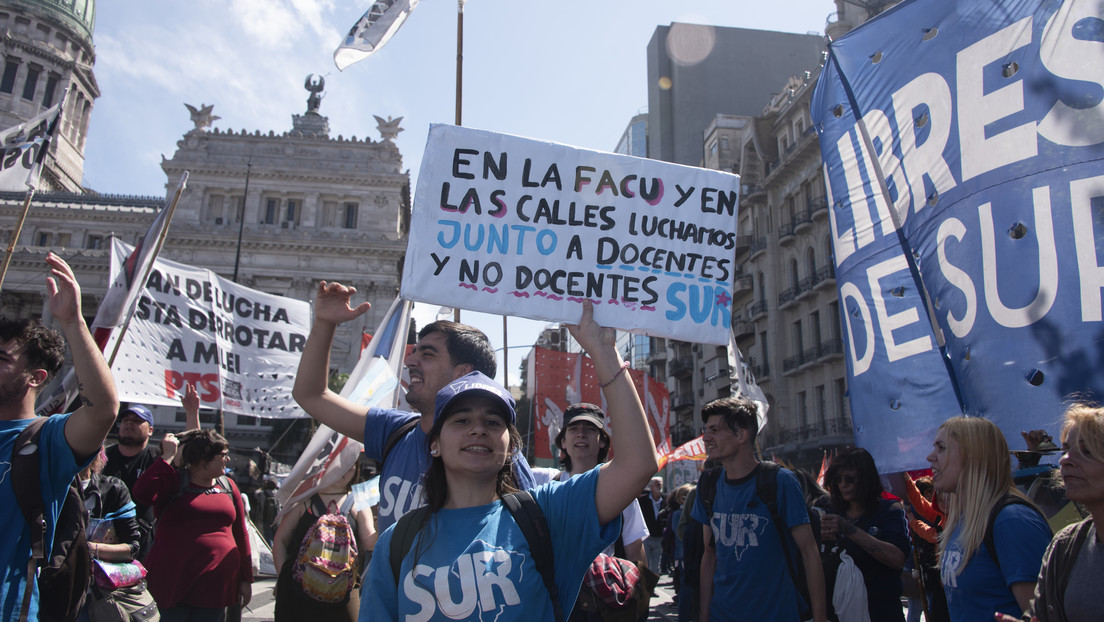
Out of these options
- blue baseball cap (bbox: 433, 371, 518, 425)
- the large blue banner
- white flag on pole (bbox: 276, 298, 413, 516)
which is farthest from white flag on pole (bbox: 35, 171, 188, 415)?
the large blue banner

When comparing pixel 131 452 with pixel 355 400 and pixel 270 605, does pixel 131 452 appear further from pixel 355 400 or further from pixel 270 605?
pixel 270 605

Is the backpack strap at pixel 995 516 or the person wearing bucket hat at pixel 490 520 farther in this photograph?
the backpack strap at pixel 995 516

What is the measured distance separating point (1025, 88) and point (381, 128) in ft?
160

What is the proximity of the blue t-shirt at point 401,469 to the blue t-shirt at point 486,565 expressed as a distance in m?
0.63

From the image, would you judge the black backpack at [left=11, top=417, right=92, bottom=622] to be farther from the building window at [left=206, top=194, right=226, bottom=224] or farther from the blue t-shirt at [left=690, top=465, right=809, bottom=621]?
the building window at [left=206, top=194, right=226, bottom=224]

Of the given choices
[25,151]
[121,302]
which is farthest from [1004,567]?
[25,151]

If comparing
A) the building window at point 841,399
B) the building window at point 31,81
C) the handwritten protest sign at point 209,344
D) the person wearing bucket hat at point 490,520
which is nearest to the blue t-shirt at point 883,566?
the person wearing bucket hat at point 490,520

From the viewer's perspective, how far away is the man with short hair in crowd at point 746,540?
3764 mm

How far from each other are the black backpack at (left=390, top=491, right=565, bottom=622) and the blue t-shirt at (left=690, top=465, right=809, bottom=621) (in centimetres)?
196

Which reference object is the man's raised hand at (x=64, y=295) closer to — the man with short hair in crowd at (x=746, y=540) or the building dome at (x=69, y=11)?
the man with short hair in crowd at (x=746, y=540)

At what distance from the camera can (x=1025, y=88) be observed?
10.8 feet

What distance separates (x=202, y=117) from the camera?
4750 cm

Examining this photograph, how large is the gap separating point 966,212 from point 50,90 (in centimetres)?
8265

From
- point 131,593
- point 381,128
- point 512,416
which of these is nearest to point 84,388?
point 512,416
